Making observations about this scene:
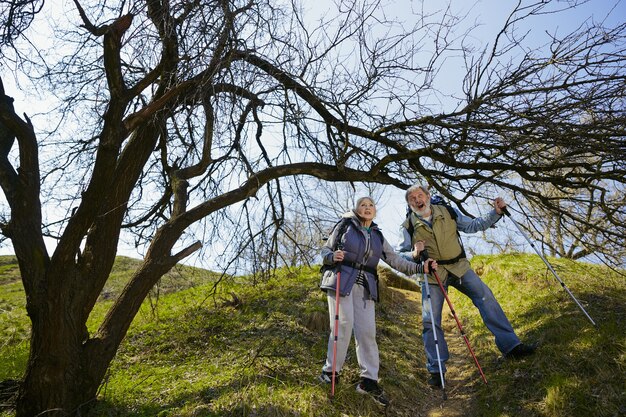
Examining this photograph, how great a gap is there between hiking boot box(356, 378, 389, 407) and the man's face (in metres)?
2.08

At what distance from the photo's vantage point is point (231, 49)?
13.5 feet

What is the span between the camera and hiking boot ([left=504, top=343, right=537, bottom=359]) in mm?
5031

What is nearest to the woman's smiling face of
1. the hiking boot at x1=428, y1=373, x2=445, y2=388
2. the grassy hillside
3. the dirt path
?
the grassy hillside

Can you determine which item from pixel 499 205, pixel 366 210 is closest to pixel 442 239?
pixel 499 205

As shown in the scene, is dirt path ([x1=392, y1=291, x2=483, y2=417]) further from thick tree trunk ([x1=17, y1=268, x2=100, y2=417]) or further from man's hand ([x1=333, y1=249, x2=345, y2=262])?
thick tree trunk ([x1=17, y1=268, x2=100, y2=417])

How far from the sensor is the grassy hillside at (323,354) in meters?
4.22

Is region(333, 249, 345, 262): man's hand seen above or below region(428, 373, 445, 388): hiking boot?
above

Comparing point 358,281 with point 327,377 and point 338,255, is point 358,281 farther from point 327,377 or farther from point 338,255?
point 327,377

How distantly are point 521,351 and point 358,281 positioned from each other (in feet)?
7.34

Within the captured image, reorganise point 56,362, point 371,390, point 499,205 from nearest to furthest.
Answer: point 56,362 < point 371,390 < point 499,205

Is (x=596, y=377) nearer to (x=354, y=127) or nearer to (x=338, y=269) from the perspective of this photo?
(x=338, y=269)

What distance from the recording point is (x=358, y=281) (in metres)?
4.67

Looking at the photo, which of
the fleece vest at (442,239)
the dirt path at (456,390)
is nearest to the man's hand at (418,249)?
the fleece vest at (442,239)

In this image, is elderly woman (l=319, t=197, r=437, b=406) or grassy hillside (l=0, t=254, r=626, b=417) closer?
grassy hillside (l=0, t=254, r=626, b=417)
